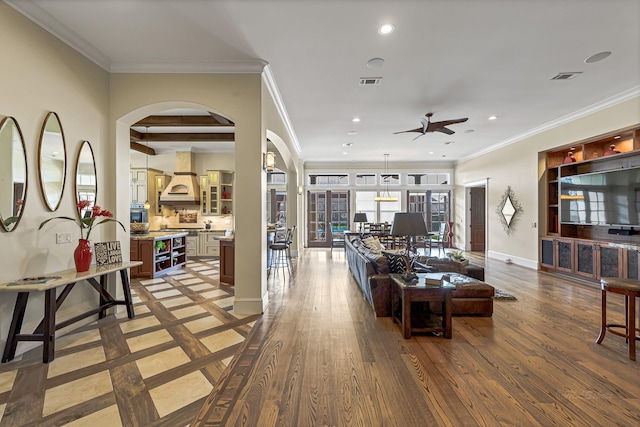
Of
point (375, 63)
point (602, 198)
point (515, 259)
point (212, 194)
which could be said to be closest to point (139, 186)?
point (212, 194)

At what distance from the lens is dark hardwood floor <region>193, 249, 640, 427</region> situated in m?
1.98

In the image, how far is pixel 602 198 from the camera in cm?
545

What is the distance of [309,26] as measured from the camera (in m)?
3.11

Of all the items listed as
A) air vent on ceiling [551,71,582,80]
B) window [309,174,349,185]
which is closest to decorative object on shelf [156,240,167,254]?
window [309,174,349,185]

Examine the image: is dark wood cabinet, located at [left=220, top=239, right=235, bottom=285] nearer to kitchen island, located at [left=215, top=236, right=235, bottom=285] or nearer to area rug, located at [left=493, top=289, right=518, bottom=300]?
kitchen island, located at [left=215, top=236, right=235, bottom=285]

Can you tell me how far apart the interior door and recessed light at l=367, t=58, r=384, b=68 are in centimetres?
777

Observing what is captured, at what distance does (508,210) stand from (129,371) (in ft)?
27.6

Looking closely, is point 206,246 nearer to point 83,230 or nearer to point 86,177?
point 83,230

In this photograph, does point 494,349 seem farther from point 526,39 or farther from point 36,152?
point 36,152

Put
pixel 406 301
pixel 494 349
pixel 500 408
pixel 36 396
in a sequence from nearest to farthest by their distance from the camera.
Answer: pixel 500 408, pixel 36 396, pixel 494 349, pixel 406 301

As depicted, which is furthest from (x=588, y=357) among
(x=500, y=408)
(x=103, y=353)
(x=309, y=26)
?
(x=103, y=353)

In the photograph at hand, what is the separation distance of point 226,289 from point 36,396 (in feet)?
9.91

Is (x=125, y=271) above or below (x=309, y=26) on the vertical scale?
below

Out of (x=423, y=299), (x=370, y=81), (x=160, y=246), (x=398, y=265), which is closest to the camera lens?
(x=423, y=299)
